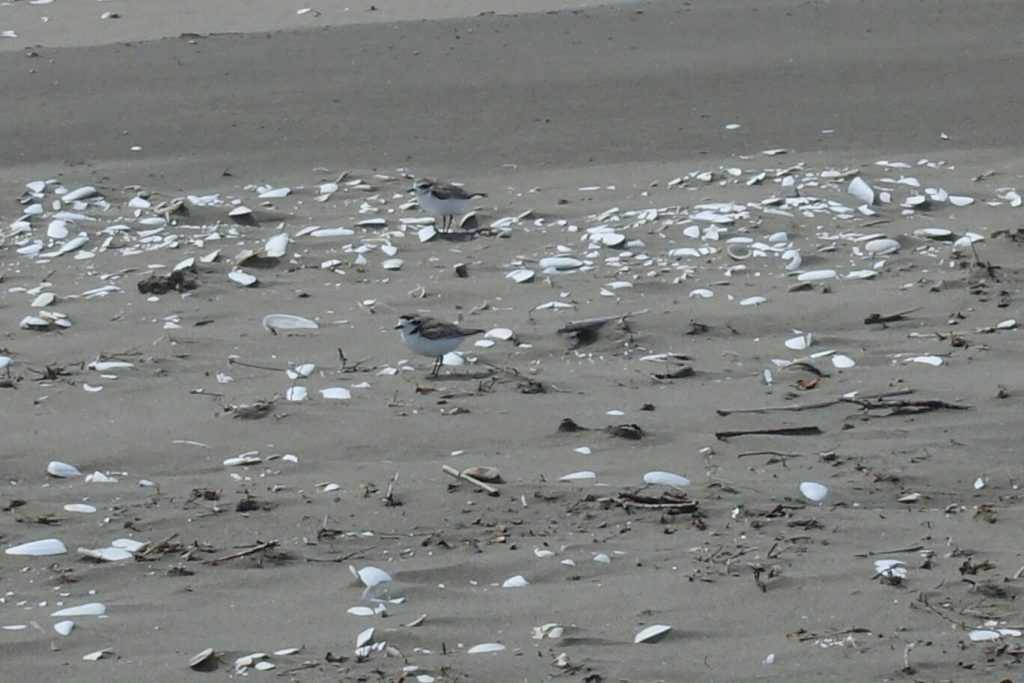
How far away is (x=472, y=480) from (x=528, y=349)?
1.58 m

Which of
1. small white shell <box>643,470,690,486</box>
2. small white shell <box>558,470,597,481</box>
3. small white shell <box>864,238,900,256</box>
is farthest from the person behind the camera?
small white shell <box>864,238,900,256</box>

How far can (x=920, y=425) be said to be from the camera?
5.54m

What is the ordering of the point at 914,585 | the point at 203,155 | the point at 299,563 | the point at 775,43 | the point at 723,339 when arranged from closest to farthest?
the point at 914,585 → the point at 299,563 → the point at 723,339 → the point at 203,155 → the point at 775,43

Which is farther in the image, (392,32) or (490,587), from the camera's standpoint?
(392,32)

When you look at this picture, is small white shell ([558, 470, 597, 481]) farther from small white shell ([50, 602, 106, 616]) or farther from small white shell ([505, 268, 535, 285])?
small white shell ([505, 268, 535, 285])

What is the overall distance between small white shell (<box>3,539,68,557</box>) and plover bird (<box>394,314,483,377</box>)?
194 centimetres

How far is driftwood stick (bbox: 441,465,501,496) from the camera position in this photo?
16.4ft

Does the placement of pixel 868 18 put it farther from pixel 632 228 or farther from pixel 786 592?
pixel 786 592

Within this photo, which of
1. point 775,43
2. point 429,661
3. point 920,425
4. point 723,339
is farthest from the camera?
point 775,43

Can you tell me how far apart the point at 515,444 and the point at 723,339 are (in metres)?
1.50

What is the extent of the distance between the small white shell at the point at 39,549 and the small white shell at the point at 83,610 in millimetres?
362

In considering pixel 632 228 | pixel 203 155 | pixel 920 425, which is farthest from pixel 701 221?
pixel 203 155

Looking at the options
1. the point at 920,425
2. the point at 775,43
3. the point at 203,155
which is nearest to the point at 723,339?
the point at 920,425

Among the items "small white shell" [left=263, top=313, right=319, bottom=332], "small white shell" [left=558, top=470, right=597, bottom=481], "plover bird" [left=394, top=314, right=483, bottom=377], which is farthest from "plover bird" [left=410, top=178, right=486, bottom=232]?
"small white shell" [left=558, top=470, right=597, bottom=481]
